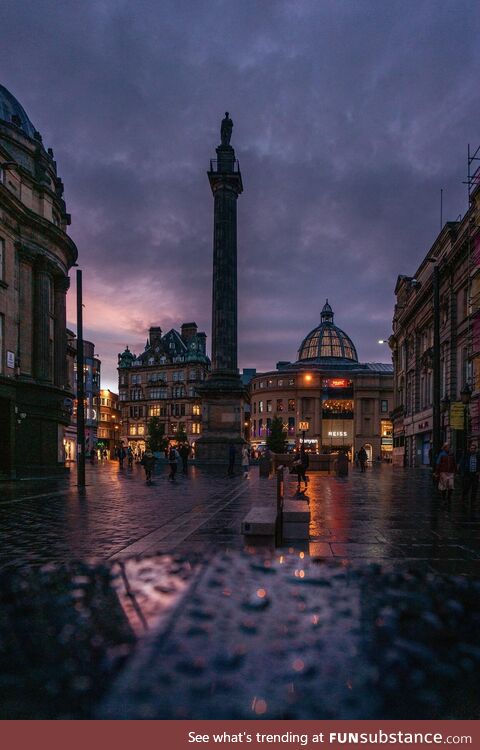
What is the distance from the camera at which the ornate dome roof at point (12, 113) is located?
33.6 meters

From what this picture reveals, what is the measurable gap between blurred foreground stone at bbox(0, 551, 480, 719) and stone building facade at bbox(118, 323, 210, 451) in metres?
101

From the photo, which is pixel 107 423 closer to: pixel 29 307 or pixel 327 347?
pixel 327 347

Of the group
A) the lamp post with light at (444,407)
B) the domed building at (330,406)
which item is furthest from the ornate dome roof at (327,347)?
the lamp post with light at (444,407)

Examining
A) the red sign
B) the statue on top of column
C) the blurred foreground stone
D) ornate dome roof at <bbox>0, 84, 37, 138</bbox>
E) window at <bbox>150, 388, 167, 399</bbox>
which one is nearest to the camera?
the blurred foreground stone

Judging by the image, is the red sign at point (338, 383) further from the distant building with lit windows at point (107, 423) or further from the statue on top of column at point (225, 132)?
the statue on top of column at point (225, 132)

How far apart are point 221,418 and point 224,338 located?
667cm

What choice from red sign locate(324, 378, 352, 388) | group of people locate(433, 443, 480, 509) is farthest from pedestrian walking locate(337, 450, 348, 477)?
red sign locate(324, 378, 352, 388)

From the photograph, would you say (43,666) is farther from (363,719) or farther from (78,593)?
(363,719)

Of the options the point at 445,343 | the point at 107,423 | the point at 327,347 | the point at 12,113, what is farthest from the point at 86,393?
the point at 327,347

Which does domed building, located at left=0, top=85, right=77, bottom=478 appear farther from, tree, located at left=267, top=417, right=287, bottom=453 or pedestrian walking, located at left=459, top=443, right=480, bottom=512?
tree, located at left=267, top=417, right=287, bottom=453

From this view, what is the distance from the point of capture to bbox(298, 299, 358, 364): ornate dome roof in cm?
14380

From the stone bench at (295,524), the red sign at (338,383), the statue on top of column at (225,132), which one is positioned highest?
the statue on top of column at (225,132)
